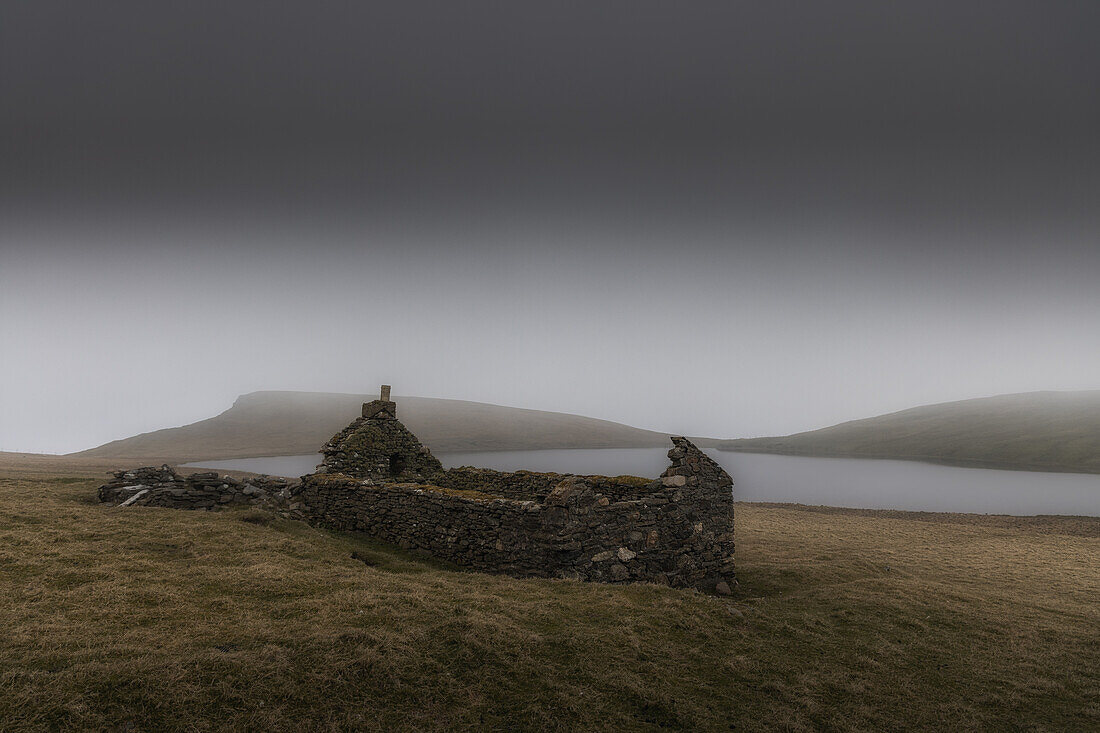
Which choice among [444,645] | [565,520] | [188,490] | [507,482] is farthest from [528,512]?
[188,490]

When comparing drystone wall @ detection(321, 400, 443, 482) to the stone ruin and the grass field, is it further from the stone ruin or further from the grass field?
the grass field

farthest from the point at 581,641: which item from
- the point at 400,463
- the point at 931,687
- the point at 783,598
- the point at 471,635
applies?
the point at 400,463

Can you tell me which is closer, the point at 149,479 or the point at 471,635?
the point at 471,635

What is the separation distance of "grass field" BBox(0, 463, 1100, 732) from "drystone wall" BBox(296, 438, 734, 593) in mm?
859

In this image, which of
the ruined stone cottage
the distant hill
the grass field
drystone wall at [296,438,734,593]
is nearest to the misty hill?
the distant hill

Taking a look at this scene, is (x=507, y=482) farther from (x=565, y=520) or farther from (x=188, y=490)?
(x=188, y=490)

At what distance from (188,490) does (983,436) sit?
133m

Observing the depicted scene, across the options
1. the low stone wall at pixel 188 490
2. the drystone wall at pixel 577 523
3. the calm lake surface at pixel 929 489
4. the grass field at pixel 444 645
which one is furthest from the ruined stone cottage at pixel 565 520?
the calm lake surface at pixel 929 489

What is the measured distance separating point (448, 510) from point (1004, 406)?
6565 inches

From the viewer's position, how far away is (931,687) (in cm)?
820

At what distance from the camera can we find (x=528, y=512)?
11609mm

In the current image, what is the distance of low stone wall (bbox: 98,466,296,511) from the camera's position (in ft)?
47.6

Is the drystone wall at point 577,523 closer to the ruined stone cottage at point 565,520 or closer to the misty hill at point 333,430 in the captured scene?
the ruined stone cottage at point 565,520

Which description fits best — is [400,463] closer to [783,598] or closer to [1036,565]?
[783,598]
